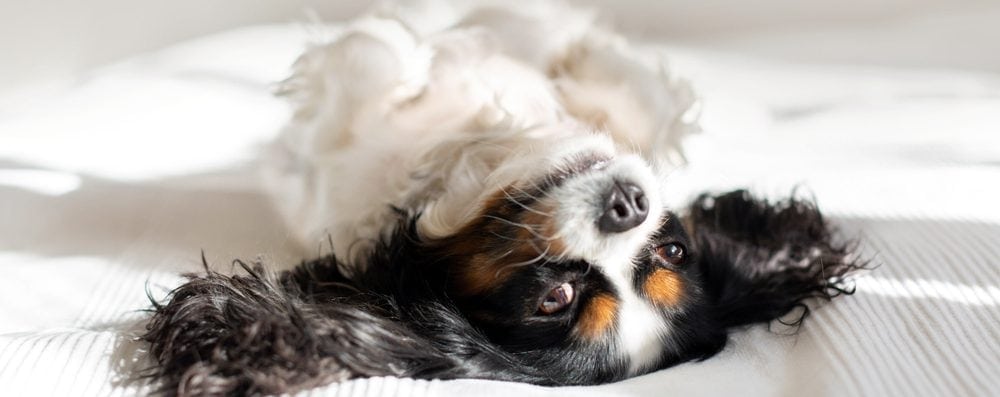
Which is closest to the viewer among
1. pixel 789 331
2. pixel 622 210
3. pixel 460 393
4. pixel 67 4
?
pixel 460 393

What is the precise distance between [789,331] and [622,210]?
0.39m

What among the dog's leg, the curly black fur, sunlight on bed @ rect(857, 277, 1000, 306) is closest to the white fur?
the dog's leg

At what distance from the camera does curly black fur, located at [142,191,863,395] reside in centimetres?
116

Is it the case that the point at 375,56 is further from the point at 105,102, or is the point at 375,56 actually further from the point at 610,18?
the point at 610,18

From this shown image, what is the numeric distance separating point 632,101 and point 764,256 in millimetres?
412

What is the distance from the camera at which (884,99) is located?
225cm

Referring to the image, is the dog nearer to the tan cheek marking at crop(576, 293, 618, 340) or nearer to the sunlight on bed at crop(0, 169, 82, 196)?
the tan cheek marking at crop(576, 293, 618, 340)

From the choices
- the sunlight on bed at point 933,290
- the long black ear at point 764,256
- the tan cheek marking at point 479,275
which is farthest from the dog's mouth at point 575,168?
the sunlight on bed at point 933,290

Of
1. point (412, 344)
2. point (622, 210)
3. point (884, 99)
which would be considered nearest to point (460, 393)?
point (412, 344)

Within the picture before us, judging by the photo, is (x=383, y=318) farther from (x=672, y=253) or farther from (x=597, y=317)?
(x=672, y=253)

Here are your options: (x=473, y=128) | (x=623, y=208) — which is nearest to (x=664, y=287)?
(x=623, y=208)

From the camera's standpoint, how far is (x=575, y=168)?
1.41m

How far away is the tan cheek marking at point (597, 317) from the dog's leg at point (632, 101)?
505 millimetres

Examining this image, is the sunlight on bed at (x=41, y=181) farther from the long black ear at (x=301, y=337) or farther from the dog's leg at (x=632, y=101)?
the dog's leg at (x=632, y=101)
